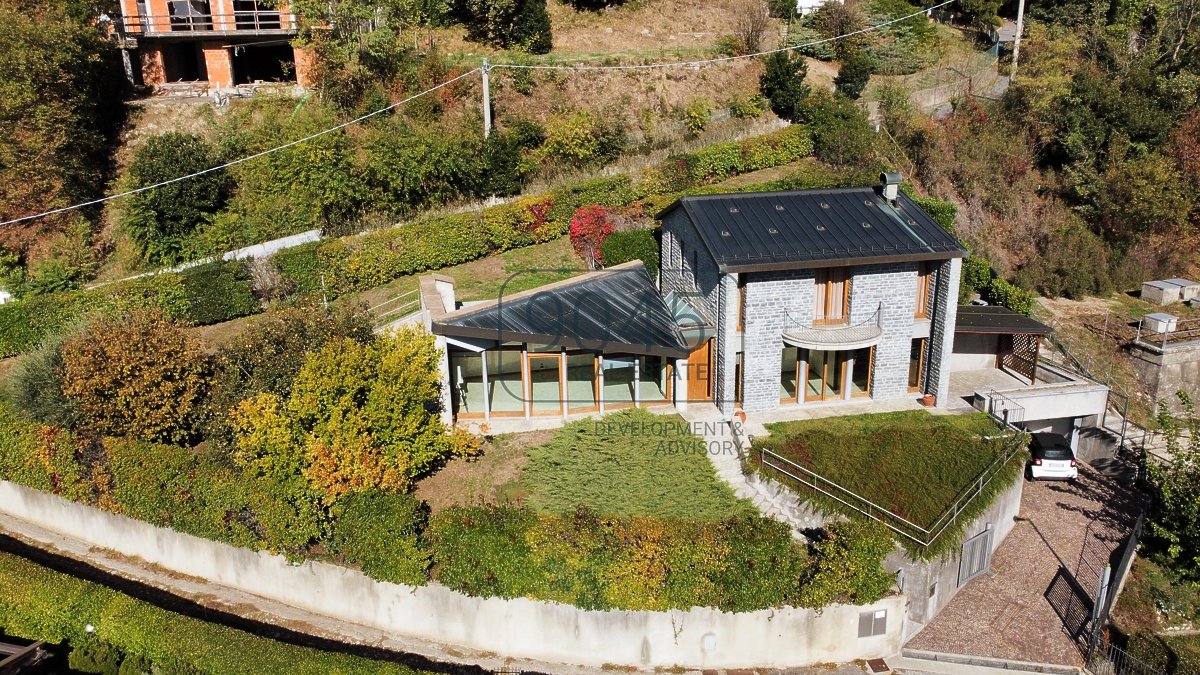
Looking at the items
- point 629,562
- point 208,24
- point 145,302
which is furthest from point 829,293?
point 208,24

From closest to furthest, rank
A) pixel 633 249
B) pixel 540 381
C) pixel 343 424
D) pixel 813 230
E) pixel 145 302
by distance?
1. pixel 343 424
2. pixel 540 381
3. pixel 813 230
4. pixel 145 302
5. pixel 633 249

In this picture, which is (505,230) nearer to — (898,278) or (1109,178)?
(898,278)

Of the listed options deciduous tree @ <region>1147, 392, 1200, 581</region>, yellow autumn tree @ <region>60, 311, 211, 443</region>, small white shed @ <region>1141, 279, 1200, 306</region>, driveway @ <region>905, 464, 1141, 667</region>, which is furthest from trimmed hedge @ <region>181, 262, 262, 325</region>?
small white shed @ <region>1141, 279, 1200, 306</region>

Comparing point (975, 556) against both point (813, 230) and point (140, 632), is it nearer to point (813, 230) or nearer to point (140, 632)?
point (813, 230)

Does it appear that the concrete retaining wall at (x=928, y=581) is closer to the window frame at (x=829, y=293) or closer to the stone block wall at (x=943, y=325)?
the stone block wall at (x=943, y=325)

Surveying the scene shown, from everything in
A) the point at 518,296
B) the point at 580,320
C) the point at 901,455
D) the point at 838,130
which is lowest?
the point at 901,455

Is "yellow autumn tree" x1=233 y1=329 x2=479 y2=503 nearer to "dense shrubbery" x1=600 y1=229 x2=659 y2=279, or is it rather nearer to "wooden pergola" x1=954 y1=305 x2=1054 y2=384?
"dense shrubbery" x1=600 y1=229 x2=659 y2=279
